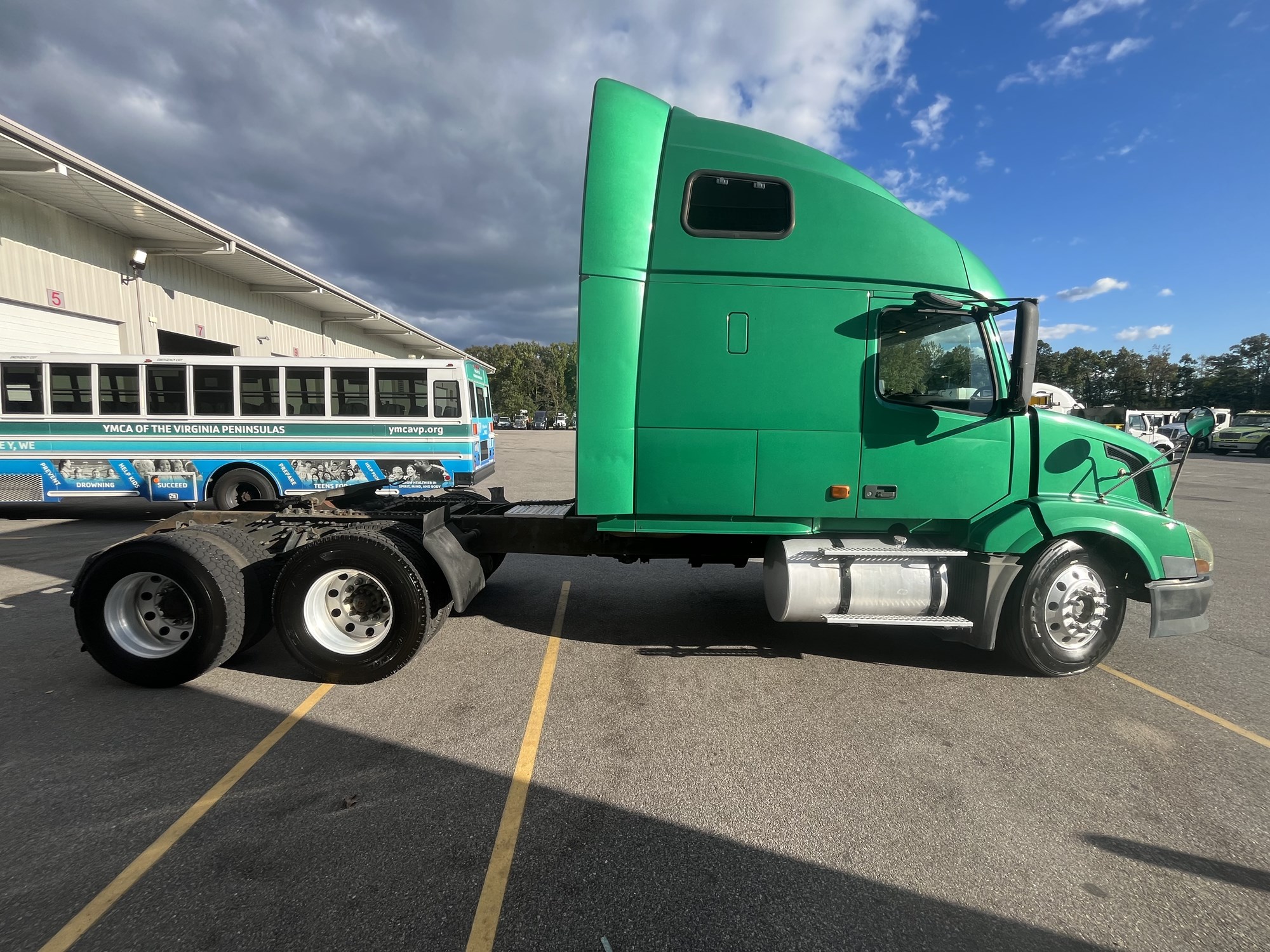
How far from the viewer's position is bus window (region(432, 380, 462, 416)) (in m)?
9.57

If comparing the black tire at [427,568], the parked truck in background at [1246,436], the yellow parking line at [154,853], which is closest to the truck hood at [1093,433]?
the black tire at [427,568]

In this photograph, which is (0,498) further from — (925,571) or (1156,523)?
(1156,523)

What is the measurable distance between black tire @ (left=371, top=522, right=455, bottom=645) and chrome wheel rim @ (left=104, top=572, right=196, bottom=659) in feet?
4.59

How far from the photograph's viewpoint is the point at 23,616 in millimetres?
4758

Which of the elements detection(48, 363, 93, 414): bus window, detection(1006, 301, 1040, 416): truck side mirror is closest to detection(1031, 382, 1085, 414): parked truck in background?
detection(1006, 301, 1040, 416): truck side mirror

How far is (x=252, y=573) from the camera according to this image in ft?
12.5

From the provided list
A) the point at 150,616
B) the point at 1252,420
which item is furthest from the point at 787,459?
the point at 1252,420

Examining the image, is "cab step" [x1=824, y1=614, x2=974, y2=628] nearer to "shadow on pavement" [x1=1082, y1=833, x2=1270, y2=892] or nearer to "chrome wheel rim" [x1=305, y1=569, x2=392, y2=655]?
"shadow on pavement" [x1=1082, y1=833, x2=1270, y2=892]

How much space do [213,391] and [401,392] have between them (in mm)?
3119

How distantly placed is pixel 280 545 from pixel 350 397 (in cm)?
606

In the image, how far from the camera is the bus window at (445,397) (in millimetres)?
9570

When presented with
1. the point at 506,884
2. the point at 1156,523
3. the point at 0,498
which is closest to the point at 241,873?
the point at 506,884

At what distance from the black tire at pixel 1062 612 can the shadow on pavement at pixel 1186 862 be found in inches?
63.3

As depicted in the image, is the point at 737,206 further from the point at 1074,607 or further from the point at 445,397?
the point at 445,397
